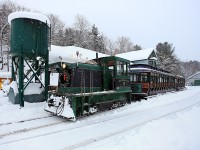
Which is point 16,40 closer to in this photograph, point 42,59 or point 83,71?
point 42,59

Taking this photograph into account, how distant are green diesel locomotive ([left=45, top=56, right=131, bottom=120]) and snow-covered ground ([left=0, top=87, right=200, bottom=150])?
1.73ft

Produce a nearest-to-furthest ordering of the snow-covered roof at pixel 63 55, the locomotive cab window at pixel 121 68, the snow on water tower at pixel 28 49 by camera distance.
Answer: the snow on water tower at pixel 28 49
the locomotive cab window at pixel 121 68
the snow-covered roof at pixel 63 55

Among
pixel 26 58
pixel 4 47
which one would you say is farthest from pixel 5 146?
pixel 4 47

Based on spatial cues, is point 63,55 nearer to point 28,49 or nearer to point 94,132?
point 28,49

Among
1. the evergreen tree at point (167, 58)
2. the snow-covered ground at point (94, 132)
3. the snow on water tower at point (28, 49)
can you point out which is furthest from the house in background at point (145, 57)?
the snow-covered ground at point (94, 132)

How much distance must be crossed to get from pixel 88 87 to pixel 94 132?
137 inches

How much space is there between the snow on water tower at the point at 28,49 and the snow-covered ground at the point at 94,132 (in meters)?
1.67

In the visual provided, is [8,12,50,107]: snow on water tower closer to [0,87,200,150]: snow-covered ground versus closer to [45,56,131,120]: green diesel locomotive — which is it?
[45,56,131,120]: green diesel locomotive

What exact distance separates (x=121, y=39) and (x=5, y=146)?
2989 inches

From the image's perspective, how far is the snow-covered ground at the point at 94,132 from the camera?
5531 millimetres

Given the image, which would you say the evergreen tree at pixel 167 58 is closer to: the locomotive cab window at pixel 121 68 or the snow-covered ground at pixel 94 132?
the locomotive cab window at pixel 121 68

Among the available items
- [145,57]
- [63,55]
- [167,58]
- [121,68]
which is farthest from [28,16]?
[167,58]

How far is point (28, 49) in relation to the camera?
11250 millimetres

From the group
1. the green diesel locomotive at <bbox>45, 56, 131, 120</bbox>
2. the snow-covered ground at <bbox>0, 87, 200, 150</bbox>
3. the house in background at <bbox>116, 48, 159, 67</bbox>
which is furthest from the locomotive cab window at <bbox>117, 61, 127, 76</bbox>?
the house in background at <bbox>116, 48, 159, 67</bbox>
